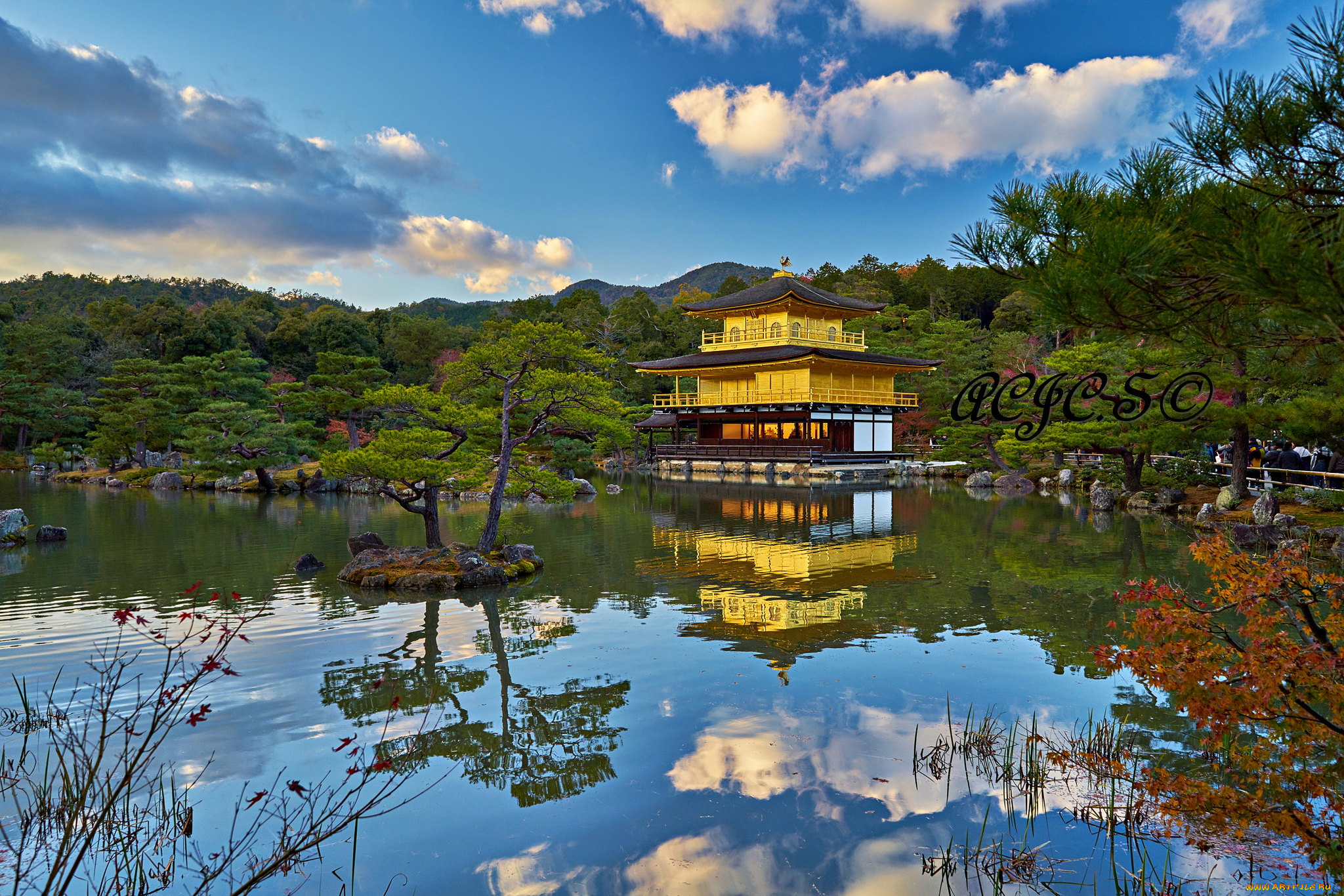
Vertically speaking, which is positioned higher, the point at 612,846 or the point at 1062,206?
the point at 1062,206

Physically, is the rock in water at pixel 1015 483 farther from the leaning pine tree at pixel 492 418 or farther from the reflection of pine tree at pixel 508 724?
the reflection of pine tree at pixel 508 724

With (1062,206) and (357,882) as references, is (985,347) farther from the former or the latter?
(357,882)

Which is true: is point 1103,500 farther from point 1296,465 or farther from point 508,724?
point 508,724

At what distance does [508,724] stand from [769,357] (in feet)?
93.2

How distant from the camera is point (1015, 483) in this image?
90.7 feet

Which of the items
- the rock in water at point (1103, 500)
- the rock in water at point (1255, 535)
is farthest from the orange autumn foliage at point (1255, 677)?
the rock in water at point (1103, 500)

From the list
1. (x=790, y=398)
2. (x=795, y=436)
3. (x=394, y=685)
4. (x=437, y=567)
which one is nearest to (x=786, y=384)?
(x=790, y=398)

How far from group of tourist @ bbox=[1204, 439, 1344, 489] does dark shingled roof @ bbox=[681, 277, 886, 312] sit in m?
18.2

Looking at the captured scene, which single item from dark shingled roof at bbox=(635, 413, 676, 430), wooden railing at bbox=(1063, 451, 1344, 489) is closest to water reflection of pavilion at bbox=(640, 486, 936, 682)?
wooden railing at bbox=(1063, 451, 1344, 489)

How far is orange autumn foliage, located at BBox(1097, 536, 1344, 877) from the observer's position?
3.59 meters

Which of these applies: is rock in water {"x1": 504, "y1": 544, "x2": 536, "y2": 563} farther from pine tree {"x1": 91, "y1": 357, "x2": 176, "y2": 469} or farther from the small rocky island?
pine tree {"x1": 91, "y1": 357, "x2": 176, "y2": 469}

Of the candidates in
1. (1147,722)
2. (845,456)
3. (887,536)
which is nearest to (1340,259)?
(1147,722)

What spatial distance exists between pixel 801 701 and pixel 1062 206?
14.5ft

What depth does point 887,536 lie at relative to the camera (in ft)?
53.8
